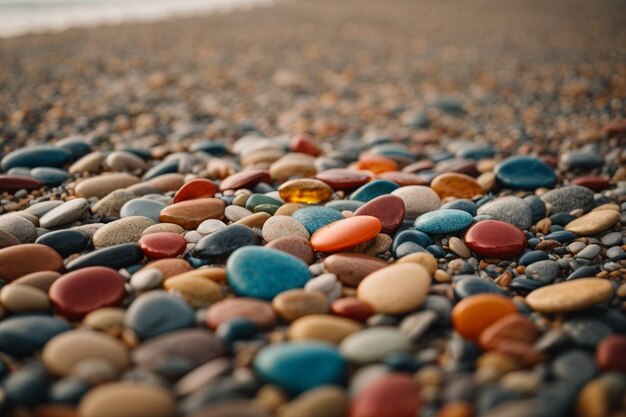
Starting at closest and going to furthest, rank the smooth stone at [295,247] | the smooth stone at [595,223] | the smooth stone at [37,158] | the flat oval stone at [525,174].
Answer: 1. the smooth stone at [295,247]
2. the smooth stone at [595,223]
3. the flat oval stone at [525,174]
4. the smooth stone at [37,158]

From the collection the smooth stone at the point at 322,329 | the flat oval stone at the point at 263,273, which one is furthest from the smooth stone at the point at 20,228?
the smooth stone at the point at 322,329

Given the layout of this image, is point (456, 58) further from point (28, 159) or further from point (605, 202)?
point (28, 159)

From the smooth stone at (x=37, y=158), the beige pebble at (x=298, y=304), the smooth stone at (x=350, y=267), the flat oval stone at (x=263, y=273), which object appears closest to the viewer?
the beige pebble at (x=298, y=304)

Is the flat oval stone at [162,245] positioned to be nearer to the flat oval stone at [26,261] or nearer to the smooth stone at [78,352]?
the flat oval stone at [26,261]

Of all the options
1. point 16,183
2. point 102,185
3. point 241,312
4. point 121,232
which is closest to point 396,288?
point 241,312

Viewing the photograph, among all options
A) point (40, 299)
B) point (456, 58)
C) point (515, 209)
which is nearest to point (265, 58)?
point (456, 58)

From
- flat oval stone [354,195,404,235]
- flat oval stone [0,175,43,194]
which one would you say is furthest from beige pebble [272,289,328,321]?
flat oval stone [0,175,43,194]
